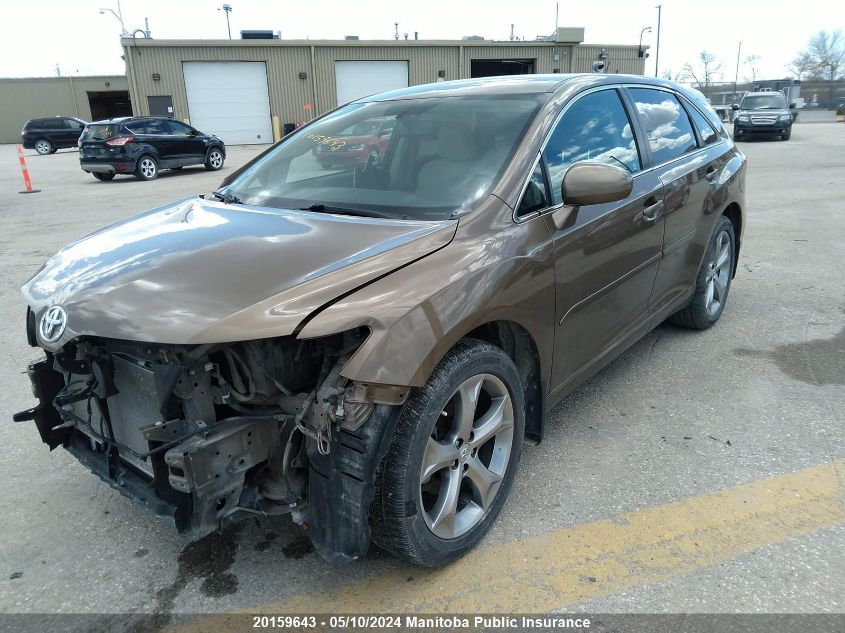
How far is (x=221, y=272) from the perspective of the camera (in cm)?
215

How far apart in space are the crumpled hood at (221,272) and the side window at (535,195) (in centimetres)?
38

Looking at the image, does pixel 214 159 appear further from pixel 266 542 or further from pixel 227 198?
pixel 266 542

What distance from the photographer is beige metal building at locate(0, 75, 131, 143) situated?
141ft

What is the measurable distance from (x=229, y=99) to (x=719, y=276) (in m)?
30.2

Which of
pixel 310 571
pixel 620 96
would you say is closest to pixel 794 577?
pixel 310 571

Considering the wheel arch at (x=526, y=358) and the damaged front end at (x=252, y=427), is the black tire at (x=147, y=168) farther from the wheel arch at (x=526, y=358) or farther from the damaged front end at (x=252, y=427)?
the wheel arch at (x=526, y=358)

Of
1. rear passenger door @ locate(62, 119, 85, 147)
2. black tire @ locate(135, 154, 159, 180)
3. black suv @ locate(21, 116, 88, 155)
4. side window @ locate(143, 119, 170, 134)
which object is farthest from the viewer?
rear passenger door @ locate(62, 119, 85, 147)

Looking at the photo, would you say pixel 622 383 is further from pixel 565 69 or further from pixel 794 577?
pixel 565 69

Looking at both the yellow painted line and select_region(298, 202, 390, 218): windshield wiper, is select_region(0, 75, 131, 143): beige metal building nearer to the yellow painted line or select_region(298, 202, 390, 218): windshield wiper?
select_region(298, 202, 390, 218): windshield wiper

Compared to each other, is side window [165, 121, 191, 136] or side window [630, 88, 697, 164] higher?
side window [630, 88, 697, 164]

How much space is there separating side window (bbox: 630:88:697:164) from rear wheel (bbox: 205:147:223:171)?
55.4 feet

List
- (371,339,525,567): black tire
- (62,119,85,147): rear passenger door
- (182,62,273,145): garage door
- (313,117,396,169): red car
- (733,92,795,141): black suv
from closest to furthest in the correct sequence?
(371,339,525,567): black tire
(313,117,396,169): red car
(733,92,795,141): black suv
(182,62,273,145): garage door
(62,119,85,147): rear passenger door

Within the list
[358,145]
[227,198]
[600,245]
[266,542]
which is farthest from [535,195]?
[266,542]

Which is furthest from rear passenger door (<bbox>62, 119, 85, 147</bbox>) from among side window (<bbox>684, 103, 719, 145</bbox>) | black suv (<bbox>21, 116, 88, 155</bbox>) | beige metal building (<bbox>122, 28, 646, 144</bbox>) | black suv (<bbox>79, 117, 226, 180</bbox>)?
side window (<bbox>684, 103, 719, 145</bbox>)
